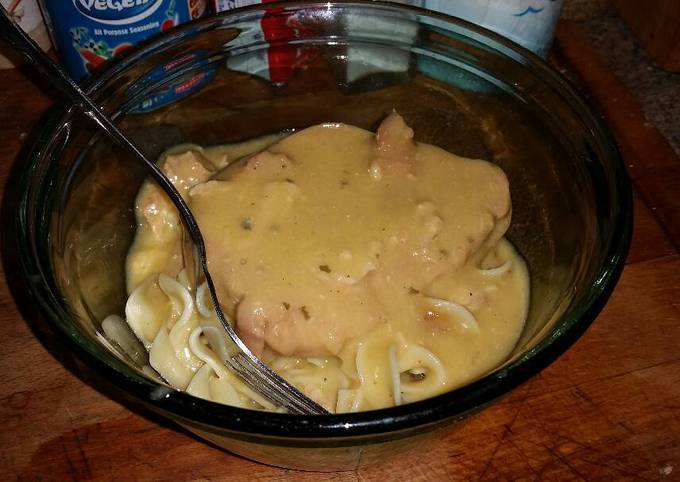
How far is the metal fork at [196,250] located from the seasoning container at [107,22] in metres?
0.37

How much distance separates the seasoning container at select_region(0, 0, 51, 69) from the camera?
2113mm

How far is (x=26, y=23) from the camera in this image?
217 cm

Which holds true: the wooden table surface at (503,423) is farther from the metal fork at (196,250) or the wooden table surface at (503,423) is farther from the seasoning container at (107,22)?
the seasoning container at (107,22)

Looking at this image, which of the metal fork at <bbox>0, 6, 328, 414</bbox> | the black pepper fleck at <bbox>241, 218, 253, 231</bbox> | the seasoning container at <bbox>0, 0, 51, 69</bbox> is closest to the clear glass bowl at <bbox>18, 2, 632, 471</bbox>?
the metal fork at <bbox>0, 6, 328, 414</bbox>

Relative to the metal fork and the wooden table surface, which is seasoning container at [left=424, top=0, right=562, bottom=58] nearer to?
the wooden table surface

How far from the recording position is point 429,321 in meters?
1.53

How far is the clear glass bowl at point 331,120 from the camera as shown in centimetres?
121

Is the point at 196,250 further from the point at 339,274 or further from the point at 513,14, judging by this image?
the point at 513,14

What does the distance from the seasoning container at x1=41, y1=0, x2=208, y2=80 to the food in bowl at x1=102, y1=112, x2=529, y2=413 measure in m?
0.40

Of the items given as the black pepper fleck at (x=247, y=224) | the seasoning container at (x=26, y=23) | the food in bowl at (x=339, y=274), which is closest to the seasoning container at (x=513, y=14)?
the food in bowl at (x=339, y=274)

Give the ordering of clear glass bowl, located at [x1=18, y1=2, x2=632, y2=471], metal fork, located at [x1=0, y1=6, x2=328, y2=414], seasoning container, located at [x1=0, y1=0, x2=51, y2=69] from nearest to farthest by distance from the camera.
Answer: clear glass bowl, located at [x1=18, y1=2, x2=632, y2=471]
metal fork, located at [x1=0, y1=6, x2=328, y2=414]
seasoning container, located at [x1=0, y1=0, x2=51, y2=69]

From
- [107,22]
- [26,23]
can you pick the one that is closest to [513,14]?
[107,22]

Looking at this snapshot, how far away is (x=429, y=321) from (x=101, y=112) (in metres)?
0.74

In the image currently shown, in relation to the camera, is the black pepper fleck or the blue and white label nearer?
the black pepper fleck
